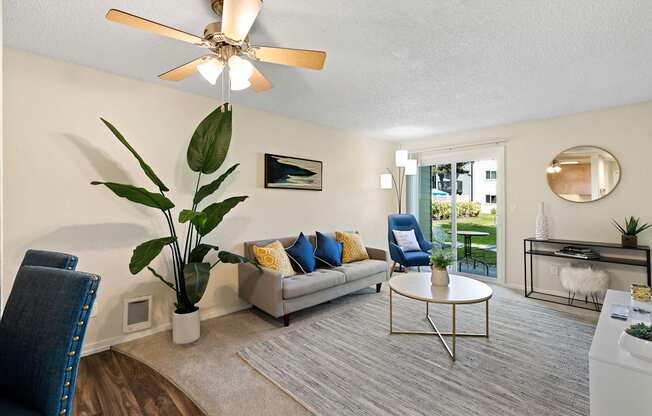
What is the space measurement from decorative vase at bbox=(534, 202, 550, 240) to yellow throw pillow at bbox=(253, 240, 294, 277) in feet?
10.9

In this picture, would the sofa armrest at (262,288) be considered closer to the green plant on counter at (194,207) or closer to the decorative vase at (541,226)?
the green plant on counter at (194,207)

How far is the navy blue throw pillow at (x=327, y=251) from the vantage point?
12.1ft

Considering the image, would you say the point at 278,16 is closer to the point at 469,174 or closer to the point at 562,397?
the point at 562,397

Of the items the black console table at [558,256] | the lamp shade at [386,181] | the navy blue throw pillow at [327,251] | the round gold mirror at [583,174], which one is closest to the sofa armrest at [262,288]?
the navy blue throw pillow at [327,251]

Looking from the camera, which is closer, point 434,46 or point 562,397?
point 562,397

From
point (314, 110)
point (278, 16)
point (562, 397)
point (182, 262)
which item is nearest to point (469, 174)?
point (314, 110)

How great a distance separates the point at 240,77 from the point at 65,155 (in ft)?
5.77

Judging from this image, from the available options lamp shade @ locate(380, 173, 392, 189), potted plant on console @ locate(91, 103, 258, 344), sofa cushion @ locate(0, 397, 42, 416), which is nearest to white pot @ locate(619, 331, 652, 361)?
Result: sofa cushion @ locate(0, 397, 42, 416)

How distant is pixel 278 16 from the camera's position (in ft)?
5.85

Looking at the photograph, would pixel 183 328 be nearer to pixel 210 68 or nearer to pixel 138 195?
pixel 138 195

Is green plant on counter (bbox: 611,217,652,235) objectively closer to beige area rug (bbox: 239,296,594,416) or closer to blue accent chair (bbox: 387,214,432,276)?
beige area rug (bbox: 239,296,594,416)

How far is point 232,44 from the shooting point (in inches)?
Result: 64.6

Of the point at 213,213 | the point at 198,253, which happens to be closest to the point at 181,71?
the point at 213,213

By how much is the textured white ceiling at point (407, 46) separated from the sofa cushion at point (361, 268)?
198 centimetres
